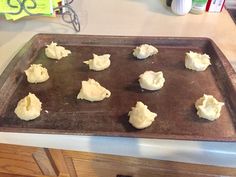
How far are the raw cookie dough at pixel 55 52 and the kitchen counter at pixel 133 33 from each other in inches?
4.0

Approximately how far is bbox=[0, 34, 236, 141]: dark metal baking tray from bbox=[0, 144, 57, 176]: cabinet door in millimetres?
83

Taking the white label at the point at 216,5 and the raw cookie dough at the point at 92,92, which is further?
the white label at the point at 216,5

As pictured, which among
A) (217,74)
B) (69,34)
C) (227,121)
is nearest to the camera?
(227,121)

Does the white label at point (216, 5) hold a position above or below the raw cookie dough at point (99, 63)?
above

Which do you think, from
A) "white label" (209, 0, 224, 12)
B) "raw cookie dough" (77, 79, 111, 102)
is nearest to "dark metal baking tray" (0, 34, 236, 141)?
"raw cookie dough" (77, 79, 111, 102)

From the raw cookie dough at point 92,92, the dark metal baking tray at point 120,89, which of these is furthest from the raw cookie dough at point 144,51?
the raw cookie dough at point 92,92

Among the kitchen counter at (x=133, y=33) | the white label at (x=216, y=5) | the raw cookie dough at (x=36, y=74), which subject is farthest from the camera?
the white label at (x=216, y=5)

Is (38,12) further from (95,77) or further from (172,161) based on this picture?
(172,161)

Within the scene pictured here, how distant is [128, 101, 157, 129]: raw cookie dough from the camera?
1.48 ft

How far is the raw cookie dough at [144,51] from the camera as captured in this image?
623 mm

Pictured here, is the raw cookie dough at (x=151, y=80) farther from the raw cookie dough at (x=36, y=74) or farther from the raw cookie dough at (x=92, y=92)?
the raw cookie dough at (x=36, y=74)

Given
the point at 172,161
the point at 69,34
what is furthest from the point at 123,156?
the point at 69,34

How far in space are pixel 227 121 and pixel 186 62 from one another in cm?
19

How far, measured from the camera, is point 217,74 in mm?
582
